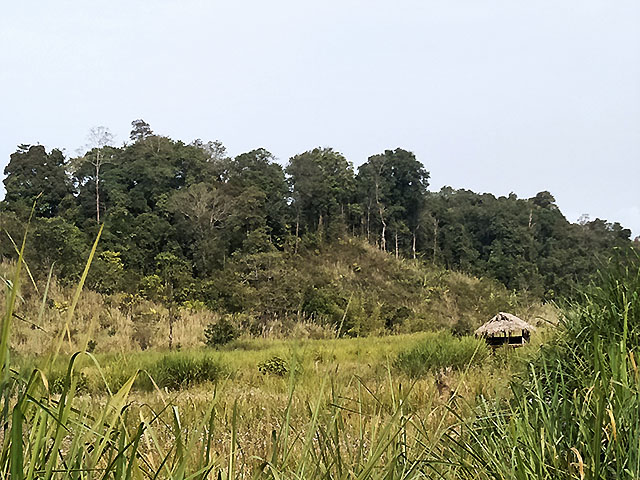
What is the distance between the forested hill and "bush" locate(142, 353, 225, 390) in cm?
937

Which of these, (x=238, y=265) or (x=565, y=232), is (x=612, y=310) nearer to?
(x=238, y=265)

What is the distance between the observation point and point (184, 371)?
263 inches

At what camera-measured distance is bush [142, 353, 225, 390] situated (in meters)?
6.52

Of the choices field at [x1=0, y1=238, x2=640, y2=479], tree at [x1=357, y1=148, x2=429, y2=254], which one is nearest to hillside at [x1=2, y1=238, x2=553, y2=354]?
tree at [x1=357, y1=148, x2=429, y2=254]

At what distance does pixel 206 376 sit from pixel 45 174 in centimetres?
2043

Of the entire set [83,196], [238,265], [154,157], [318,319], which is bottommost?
[318,319]

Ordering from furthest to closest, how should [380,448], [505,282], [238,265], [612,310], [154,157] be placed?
[505,282], [154,157], [238,265], [612,310], [380,448]

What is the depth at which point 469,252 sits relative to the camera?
108 ft

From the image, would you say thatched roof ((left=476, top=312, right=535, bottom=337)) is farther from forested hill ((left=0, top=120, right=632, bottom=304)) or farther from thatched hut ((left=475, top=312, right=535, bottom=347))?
forested hill ((left=0, top=120, right=632, bottom=304))

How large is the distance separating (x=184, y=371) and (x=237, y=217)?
713 inches

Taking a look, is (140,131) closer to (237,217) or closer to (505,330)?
(237,217)

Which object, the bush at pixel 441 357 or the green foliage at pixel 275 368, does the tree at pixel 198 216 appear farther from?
the bush at pixel 441 357

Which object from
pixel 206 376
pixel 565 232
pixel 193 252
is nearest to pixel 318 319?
pixel 193 252

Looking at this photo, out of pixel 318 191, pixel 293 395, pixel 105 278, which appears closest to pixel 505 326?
pixel 293 395
